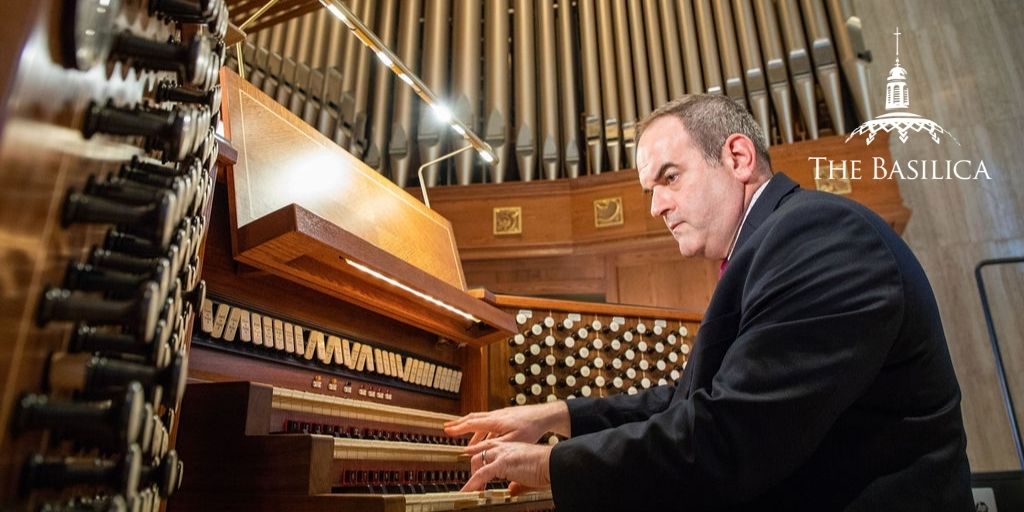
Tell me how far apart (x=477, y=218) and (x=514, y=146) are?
31.1 inches

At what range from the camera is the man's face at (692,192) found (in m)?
1.74

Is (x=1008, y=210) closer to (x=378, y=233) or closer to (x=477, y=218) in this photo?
(x=477, y=218)

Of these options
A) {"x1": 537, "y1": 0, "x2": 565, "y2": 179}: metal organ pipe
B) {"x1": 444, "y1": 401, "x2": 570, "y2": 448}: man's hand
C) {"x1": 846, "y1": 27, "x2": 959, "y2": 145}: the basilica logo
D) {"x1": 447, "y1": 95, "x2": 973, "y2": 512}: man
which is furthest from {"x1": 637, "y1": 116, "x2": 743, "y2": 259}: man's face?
{"x1": 846, "y1": 27, "x2": 959, "y2": 145}: the basilica logo

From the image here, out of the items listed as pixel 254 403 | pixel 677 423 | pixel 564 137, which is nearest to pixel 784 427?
pixel 677 423

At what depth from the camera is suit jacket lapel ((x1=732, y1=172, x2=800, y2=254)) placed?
5.03ft

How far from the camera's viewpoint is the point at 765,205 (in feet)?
5.08

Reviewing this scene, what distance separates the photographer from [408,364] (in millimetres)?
2469

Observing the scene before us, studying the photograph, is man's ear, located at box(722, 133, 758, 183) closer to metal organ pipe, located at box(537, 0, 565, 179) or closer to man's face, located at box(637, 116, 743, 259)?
man's face, located at box(637, 116, 743, 259)

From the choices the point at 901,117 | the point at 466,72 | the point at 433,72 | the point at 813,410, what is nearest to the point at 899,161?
the point at 901,117

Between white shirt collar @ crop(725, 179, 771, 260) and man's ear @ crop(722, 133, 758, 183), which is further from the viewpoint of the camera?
man's ear @ crop(722, 133, 758, 183)

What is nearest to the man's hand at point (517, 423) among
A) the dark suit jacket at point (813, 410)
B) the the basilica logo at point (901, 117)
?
the dark suit jacket at point (813, 410)

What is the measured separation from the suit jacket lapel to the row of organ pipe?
3.46 metres

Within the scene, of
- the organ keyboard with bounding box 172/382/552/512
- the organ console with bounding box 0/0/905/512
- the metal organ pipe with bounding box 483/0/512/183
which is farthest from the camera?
the metal organ pipe with bounding box 483/0/512/183

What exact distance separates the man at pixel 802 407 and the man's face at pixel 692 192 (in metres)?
0.33
